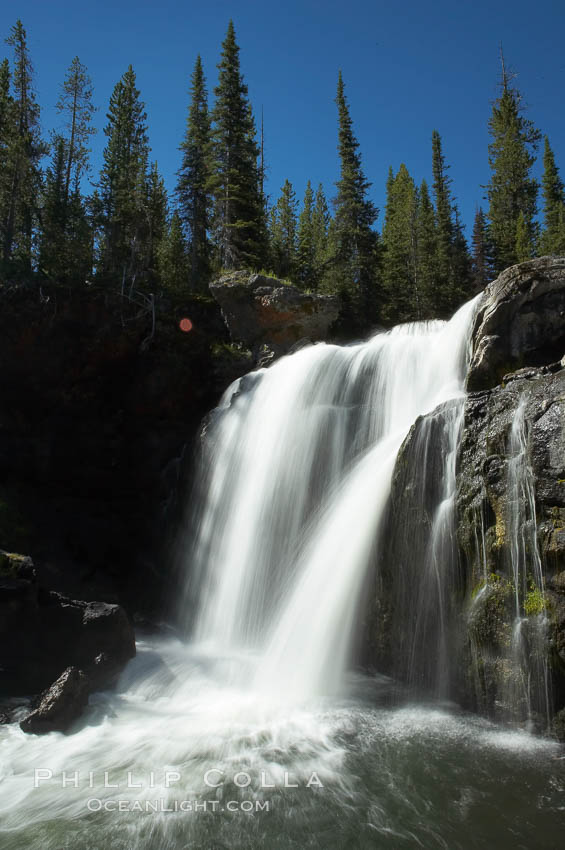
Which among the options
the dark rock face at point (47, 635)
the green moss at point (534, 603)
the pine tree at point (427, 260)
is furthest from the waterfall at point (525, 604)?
the pine tree at point (427, 260)

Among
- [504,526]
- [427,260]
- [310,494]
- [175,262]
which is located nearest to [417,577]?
[504,526]

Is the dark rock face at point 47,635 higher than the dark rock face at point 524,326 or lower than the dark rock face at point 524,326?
lower

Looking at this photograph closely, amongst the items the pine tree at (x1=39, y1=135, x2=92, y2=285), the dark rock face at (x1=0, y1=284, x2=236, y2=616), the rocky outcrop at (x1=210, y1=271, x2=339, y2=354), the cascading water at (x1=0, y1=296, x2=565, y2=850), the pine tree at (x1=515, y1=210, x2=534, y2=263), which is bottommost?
the cascading water at (x1=0, y1=296, x2=565, y2=850)

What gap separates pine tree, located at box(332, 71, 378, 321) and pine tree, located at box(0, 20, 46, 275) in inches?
579

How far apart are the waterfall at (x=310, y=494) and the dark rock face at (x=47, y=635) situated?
2.16 meters

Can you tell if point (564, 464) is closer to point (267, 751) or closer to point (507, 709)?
point (507, 709)

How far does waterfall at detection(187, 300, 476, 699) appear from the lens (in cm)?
823

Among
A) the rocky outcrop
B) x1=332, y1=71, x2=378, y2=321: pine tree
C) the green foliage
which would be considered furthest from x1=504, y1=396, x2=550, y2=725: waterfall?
x1=332, y1=71, x2=378, y2=321: pine tree

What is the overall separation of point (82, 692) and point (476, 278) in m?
37.5

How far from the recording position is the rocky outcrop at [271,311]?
666 inches

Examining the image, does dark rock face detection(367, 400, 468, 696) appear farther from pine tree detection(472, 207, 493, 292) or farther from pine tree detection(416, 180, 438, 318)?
pine tree detection(472, 207, 493, 292)

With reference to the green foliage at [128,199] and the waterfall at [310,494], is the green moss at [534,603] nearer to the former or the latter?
the waterfall at [310,494]

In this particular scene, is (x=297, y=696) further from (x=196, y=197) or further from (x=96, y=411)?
(x=196, y=197)

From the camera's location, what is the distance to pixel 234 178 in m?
23.9
